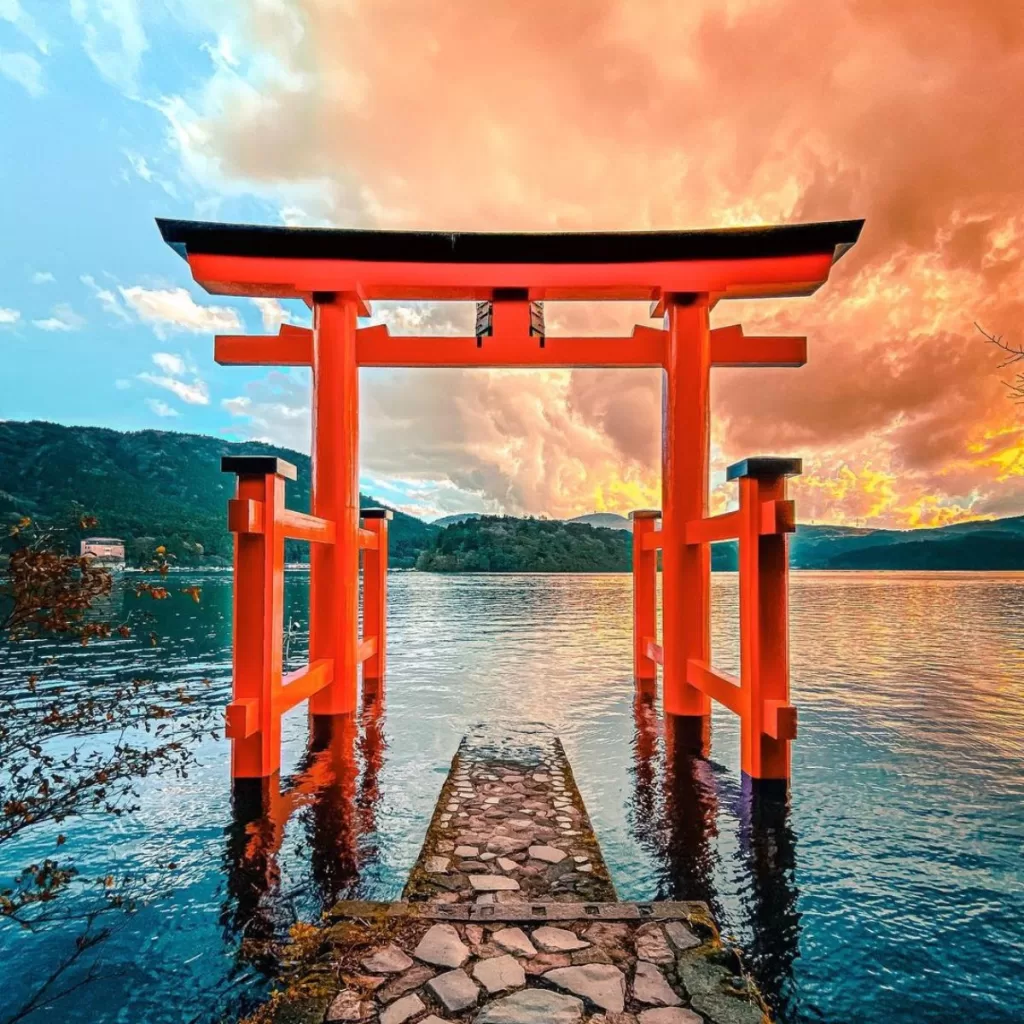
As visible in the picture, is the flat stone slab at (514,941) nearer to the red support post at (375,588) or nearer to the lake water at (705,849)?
the lake water at (705,849)

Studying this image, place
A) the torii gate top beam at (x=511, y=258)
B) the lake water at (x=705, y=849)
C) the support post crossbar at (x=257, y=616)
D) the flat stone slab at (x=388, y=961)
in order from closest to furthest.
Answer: the flat stone slab at (x=388, y=961), the lake water at (x=705, y=849), the support post crossbar at (x=257, y=616), the torii gate top beam at (x=511, y=258)

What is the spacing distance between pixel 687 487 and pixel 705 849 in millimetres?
3942

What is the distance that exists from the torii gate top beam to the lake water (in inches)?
170

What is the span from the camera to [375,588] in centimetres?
978

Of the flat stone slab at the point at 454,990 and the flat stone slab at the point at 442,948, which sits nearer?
the flat stone slab at the point at 454,990

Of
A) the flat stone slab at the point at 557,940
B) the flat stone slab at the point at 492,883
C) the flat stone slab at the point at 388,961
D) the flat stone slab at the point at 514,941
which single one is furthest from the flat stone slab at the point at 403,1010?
the flat stone slab at the point at 492,883

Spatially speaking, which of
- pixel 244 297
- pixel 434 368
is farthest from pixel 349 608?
pixel 244 297

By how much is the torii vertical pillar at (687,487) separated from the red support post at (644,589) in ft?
5.71

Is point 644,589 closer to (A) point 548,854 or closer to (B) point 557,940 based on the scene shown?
(A) point 548,854

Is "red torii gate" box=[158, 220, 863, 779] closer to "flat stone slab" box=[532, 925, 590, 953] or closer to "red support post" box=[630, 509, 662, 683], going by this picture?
"red support post" box=[630, 509, 662, 683]

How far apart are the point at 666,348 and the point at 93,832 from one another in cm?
725

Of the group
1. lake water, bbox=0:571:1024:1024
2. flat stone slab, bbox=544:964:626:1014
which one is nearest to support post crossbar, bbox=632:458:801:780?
lake water, bbox=0:571:1024:1024

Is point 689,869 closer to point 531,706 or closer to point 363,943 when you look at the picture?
point 363,943

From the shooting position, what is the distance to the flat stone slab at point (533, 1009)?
2.41 meters
